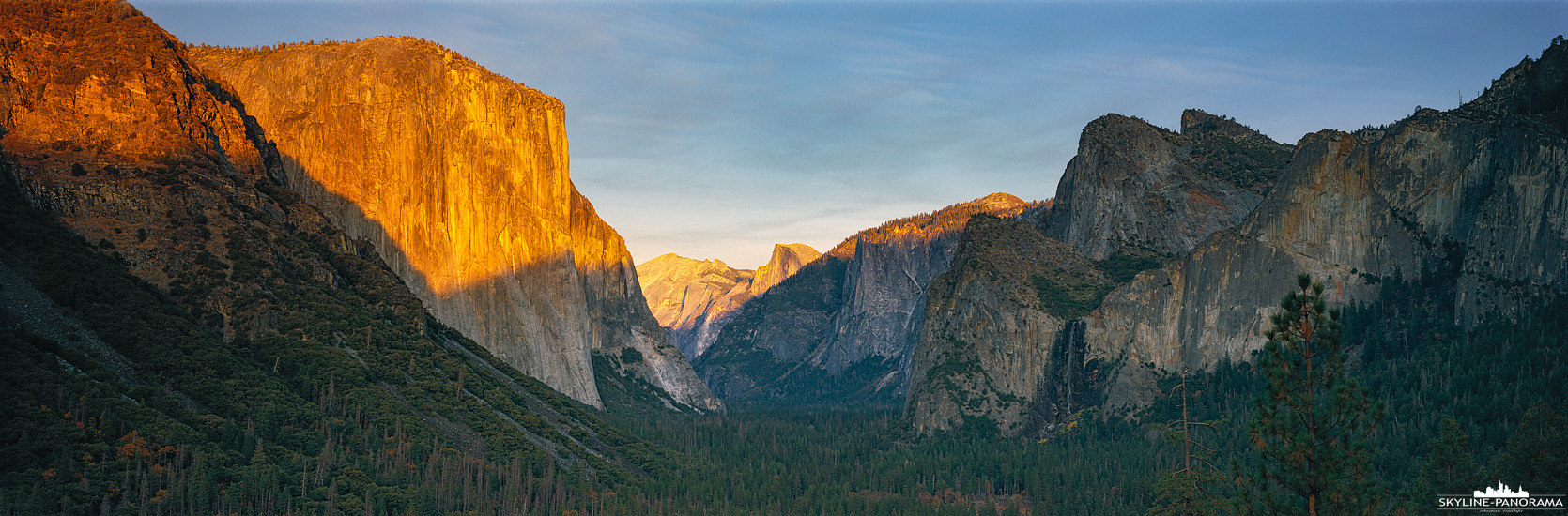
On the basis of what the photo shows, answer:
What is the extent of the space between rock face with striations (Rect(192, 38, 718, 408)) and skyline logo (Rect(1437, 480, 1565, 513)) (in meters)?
138

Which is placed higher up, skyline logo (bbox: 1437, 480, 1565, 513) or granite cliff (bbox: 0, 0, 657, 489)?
granite cliff (bbox: 0, 0, 657, 489)

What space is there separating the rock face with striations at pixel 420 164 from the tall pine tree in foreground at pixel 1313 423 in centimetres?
14243

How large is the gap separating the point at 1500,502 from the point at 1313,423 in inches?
889

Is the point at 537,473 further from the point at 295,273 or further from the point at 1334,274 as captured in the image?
the point at 1334,274

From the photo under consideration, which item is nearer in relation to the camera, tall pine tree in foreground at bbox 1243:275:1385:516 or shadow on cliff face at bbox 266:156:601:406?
tall pine tree in foreground at bbox 1243:275:1385:516

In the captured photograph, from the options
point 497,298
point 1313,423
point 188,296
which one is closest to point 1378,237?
point 497,298

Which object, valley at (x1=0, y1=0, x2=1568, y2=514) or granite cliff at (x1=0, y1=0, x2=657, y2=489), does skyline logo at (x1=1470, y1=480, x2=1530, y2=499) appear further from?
granite cliff at (x1=0, y1=0, x2=657, y2=489)

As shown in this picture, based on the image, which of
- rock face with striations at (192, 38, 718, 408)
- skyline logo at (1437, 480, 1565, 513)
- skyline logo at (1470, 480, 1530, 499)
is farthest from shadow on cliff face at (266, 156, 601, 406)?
skyline logo at (1470, 480, 1530, 499)

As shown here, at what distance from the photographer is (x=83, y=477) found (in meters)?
83.0

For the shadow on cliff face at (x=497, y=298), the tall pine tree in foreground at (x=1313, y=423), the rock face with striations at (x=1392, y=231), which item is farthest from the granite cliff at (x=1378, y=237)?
the tall pine tree in foreground at (x=1313, y=423)

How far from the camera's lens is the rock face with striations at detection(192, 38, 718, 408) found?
166 meters

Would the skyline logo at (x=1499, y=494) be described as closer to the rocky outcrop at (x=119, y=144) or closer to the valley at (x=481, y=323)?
the valley at (x=481, y=323)

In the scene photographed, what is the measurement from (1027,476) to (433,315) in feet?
284

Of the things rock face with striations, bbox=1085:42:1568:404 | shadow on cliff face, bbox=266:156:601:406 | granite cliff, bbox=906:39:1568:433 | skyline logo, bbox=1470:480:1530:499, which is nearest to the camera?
skyline logo, bbox=1470:480:1530:499
